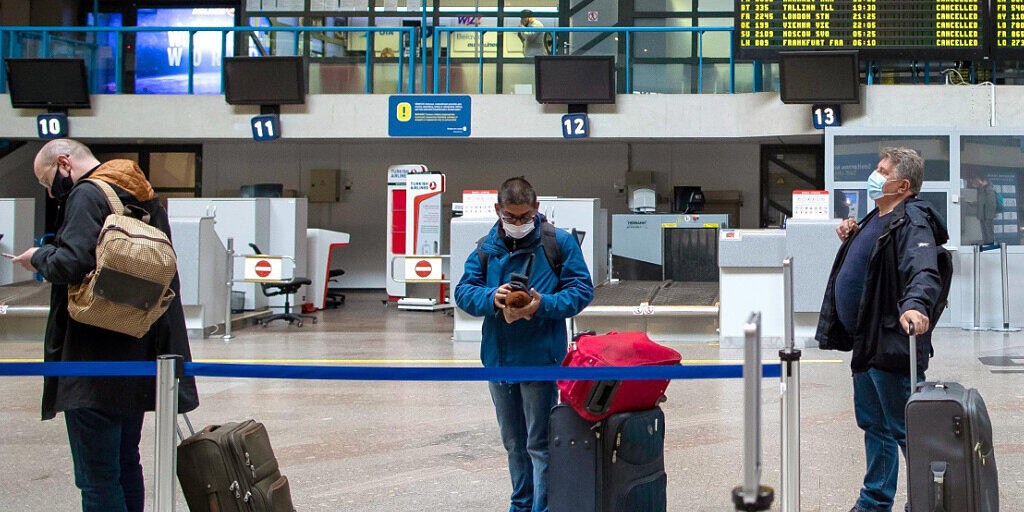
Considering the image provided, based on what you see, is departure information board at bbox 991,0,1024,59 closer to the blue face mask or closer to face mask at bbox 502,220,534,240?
the blue face mask

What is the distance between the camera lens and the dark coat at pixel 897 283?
4129 mm

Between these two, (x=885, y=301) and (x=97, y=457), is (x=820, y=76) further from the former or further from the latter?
(x=97, y=457)

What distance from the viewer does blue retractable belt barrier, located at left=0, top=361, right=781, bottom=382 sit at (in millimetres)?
3602

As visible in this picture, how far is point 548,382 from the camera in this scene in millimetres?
4121

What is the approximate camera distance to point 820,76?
13117mm

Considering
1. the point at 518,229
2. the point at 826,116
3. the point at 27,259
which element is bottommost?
the point at 27,259

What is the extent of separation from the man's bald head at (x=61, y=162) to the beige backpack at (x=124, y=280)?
0.15 metres

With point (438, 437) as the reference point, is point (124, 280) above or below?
above

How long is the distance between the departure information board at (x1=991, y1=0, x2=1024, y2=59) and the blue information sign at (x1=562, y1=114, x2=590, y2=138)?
5.30m

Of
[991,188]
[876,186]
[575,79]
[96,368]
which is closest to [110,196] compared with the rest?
[96,368]

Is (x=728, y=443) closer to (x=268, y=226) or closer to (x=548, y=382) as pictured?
(x=548, y=382)

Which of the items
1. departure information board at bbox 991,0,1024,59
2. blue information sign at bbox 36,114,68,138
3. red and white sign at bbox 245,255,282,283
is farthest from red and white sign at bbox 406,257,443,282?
departure information board at bbox 991,0,1024,59

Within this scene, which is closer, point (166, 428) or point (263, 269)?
point (166, 428)

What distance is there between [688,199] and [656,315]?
22.9ft
